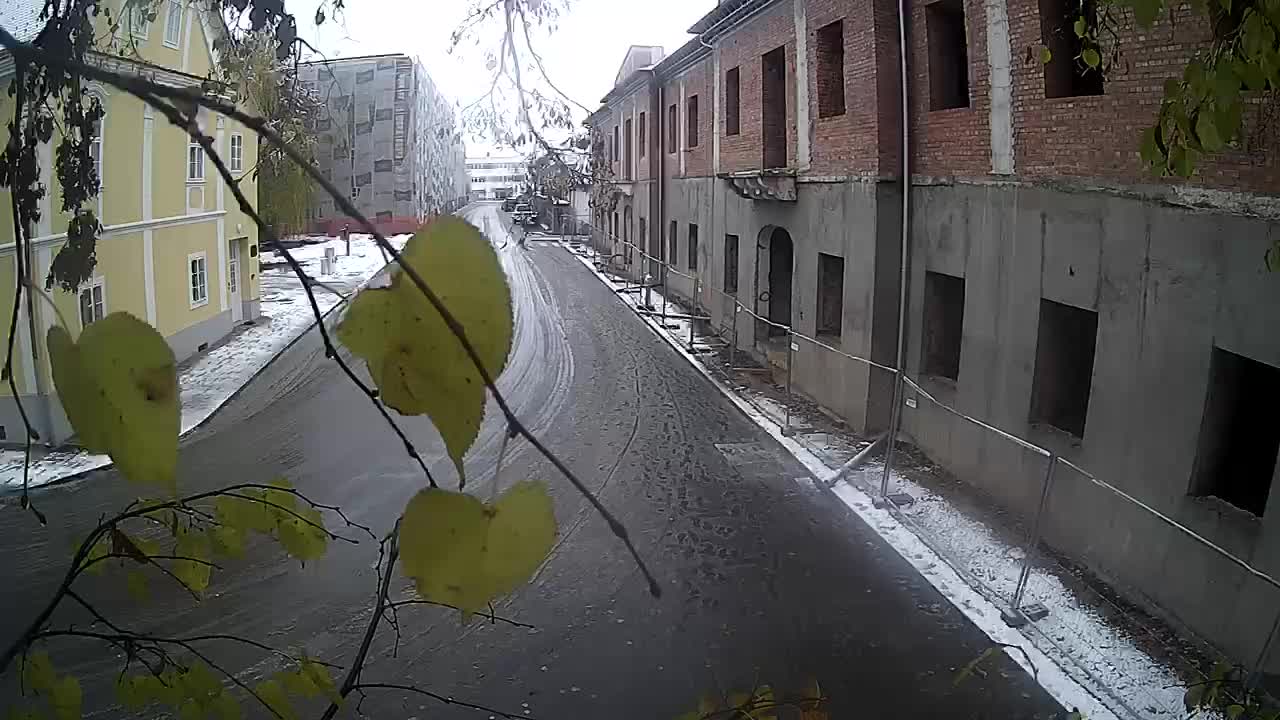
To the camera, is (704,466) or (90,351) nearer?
(90,351)

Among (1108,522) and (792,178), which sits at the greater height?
(792,178)

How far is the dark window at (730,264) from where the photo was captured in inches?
610

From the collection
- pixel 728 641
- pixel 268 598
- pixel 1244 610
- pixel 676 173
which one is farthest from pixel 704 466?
pixel 676 173

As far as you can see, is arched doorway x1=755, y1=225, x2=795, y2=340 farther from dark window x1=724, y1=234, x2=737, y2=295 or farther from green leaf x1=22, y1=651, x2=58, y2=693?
green leaf x1=22, y1=651, x2=58, y2=693

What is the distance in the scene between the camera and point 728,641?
580 centimetres

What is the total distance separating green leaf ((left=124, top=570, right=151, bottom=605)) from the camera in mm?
2027

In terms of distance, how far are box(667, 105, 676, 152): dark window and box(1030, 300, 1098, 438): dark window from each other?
12.7 m

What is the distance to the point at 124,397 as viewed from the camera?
2.36 feet

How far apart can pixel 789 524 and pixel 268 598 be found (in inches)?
149

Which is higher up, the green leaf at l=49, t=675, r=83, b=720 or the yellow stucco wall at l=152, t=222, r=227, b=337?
the yellow stucco wall at l=152, t=222, r=227, b=337

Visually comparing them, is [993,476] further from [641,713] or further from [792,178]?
[792,178]

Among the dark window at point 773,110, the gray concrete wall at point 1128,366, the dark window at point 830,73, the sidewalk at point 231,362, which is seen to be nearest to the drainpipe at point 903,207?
the gray concrete wall at point 1128,366

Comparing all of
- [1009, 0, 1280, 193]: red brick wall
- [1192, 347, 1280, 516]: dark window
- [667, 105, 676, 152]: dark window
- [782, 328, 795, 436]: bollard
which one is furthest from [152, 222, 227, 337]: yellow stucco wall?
[1192, 347, 1280, 516]: dark window

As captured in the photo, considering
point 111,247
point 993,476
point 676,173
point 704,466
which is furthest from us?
point 676,173
